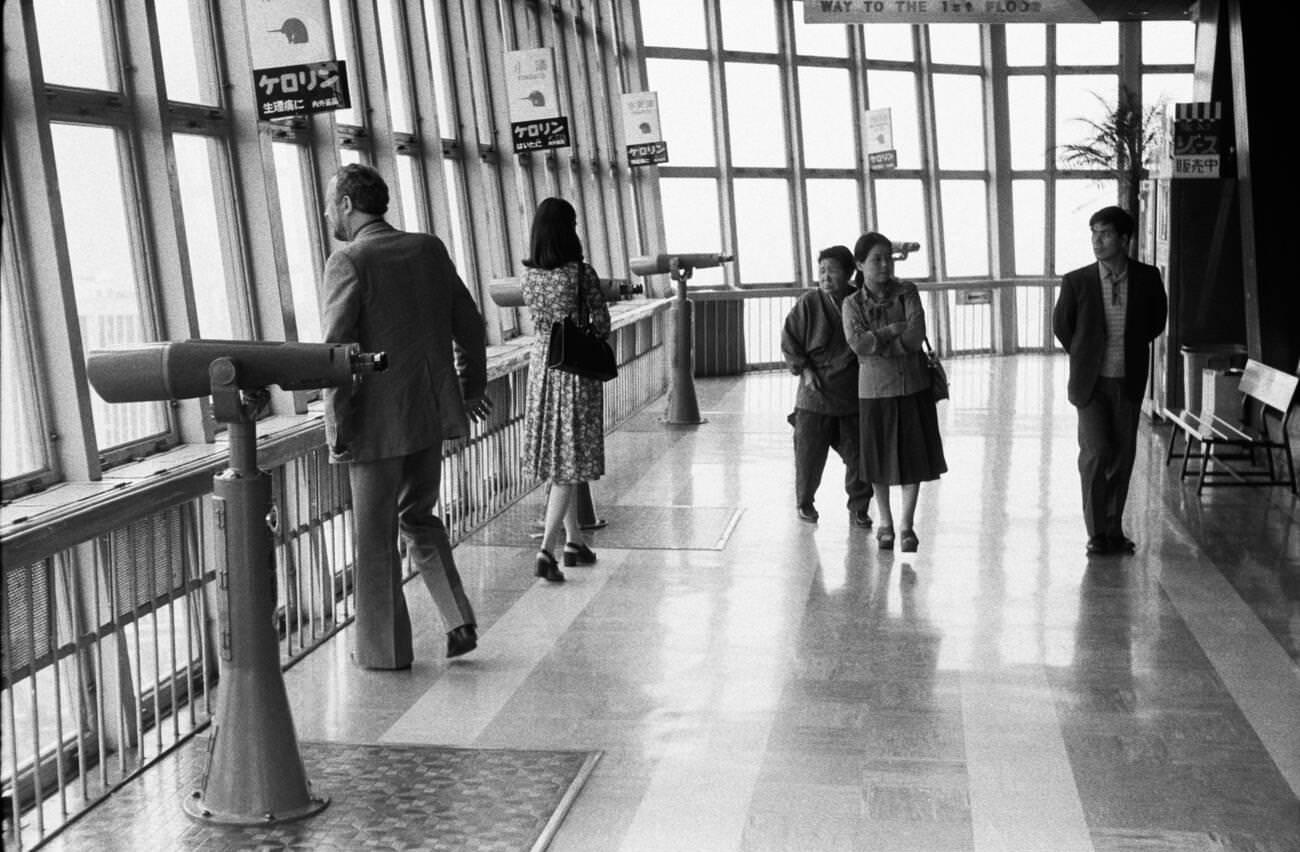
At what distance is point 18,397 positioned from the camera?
404cm

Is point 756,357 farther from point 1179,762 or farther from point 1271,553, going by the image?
point 1179,762

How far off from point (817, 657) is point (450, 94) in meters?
5.31

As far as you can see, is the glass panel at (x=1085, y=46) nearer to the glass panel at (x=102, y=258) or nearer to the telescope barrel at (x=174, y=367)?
the glass panel at (x=102, y=258)

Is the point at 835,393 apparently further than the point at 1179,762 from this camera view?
Yes

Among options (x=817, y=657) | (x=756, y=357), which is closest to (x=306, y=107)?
(x=817, y=657)

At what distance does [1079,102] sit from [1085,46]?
2.25 feet

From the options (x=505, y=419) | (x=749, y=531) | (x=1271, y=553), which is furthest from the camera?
(x=505, y=419)

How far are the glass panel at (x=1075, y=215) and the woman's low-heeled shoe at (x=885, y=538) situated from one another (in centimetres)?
1253

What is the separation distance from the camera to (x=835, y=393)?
7227 mm

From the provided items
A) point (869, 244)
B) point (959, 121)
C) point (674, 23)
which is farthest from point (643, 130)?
point (869, 244)

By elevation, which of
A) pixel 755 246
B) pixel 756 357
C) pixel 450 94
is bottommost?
pixel 756 357

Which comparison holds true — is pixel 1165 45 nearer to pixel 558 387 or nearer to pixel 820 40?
pixel 820 40

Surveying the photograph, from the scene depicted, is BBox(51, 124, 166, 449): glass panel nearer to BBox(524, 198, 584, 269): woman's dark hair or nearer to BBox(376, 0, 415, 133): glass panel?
BBox(524, 198, 584, 269): woman's dark hair

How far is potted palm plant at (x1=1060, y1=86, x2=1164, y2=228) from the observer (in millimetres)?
16266
